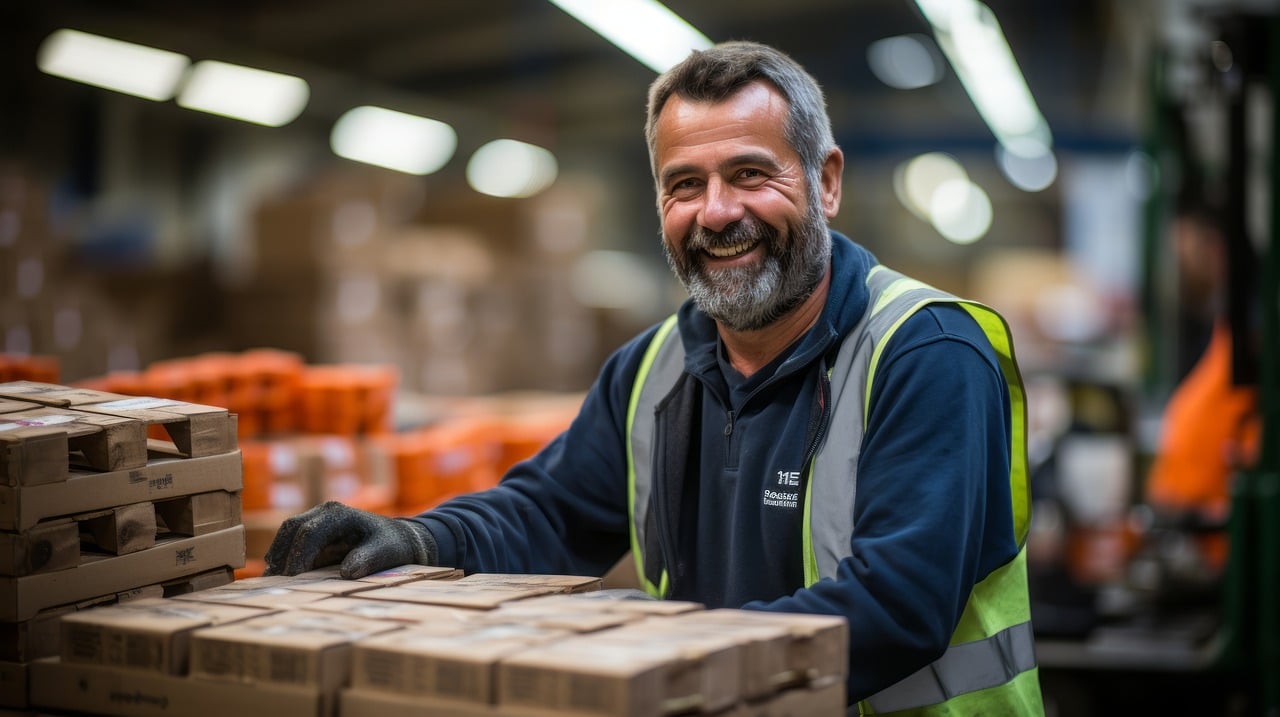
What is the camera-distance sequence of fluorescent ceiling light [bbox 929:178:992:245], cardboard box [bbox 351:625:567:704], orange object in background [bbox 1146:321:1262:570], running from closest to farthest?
cardboard box [bbox 351:625:567:704] < orange object in background [bbox 1146:321:1262:570] < fluorescent ceiling light [bbox 929:178:992:245]

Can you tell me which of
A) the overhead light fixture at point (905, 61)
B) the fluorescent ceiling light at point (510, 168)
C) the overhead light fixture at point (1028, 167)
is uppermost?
the overhead light fixture at point (905, 61)

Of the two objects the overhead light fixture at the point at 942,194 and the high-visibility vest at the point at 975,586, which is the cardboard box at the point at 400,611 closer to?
the high-visibility vest at the point at 975,586

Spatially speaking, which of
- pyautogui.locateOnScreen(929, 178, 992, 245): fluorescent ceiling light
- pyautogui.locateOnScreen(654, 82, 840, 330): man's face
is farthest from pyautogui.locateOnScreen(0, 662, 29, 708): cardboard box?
pyautogui.locateOnScreen(929, 178, 992, 245): fluorescent ceiling light

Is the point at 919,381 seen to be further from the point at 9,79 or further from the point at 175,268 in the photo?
the point at 175,268

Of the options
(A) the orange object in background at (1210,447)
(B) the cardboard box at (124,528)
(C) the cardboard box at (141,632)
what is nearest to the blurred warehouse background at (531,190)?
(A) the orange object in background at (1210,447)

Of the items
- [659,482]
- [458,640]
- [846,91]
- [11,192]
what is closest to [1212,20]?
[659,482]

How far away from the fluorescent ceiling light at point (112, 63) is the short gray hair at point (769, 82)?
7.61 m

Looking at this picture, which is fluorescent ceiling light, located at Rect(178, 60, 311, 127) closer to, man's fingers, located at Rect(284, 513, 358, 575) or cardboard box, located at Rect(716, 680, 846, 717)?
man's fingers, located at Rect(284, 513, 358, 575)

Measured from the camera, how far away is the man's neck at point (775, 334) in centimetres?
309

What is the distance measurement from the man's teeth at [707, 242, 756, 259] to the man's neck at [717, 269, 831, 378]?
0.18 m

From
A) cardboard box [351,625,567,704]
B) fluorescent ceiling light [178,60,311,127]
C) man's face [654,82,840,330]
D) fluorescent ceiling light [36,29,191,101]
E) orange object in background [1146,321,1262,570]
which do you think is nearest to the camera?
cardboard box [351,625,567,704]

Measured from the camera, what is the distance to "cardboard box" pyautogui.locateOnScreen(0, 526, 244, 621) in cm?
242

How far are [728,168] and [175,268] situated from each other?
29.6 feet

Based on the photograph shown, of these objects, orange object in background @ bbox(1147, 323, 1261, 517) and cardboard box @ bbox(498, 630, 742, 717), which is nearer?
cardboard box @ bbox(498, 630, 742, 717)
